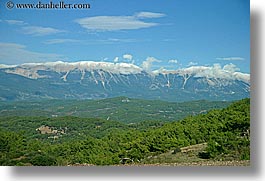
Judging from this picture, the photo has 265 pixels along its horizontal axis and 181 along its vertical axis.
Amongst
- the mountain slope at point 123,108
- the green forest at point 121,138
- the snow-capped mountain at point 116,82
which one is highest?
the snow-capped mountain at point 116,82

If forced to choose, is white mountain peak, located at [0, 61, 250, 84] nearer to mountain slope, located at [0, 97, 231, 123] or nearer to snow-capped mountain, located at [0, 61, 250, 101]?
snow-capped mountain, located at [0, 61, 250, 101]

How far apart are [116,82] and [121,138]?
72 centimetres

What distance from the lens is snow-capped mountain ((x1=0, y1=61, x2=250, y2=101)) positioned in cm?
945

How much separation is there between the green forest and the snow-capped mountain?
0.24 metres

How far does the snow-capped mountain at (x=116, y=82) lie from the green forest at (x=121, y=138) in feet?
0.79

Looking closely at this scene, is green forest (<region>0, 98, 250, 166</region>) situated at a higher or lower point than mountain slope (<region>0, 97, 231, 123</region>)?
lower

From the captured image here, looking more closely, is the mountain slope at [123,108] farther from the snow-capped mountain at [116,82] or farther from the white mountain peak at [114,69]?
the white mountain peak at [114,69]

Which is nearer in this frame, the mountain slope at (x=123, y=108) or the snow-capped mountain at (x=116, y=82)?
the snow-capped mountain at (x=116, y=82)

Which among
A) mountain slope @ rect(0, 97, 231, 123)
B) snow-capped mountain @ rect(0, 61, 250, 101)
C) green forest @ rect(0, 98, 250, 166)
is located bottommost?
green forest @ rect(0, 98, 250, 166)

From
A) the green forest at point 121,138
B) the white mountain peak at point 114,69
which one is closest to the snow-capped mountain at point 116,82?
the white mountain peak at point 114,69

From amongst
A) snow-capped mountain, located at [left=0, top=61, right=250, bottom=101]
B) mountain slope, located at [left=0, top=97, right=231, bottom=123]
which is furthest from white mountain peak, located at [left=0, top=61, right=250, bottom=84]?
mountain slope, located at [left=0, top=97, right=231, bottom=123]

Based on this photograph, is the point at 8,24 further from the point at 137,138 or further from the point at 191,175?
the point at 191,175

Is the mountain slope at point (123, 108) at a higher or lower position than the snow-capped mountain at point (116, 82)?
lower

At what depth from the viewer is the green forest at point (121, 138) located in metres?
9.45
